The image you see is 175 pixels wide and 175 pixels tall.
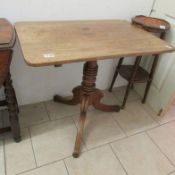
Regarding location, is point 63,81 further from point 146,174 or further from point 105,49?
point 146,174

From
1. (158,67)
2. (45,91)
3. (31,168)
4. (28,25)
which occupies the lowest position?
(31,168)

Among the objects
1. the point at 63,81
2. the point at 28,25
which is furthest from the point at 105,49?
the point at 63,81

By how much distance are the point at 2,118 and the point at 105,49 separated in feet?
3.85

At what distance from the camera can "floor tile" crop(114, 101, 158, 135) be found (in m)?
1.86

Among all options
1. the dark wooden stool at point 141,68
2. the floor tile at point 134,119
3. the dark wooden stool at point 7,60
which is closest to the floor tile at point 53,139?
the dark wooden stool at point 7,60

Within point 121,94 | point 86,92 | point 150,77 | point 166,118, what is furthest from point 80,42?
point 166,118

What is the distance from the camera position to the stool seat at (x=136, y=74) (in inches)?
76.0

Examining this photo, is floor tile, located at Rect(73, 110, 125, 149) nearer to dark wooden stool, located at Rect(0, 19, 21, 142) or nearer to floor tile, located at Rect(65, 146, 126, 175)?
floor tile, located at Rect(65, 146, 126, 175)

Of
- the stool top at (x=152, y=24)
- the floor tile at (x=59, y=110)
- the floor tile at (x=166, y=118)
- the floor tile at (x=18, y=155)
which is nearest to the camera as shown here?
the floor tile at (x=18, y=155)

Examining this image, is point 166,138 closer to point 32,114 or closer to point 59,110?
point 59,110

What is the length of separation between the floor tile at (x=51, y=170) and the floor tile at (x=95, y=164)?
0.15 feet

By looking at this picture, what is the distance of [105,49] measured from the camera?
3.84ft

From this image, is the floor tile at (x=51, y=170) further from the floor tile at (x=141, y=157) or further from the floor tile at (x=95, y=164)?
the floor tile at (x=141, y=157)

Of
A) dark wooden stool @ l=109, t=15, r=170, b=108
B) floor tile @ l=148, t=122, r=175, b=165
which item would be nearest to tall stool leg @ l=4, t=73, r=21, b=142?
dark wooden stool @ l=109, t=15, r=170, b=108
